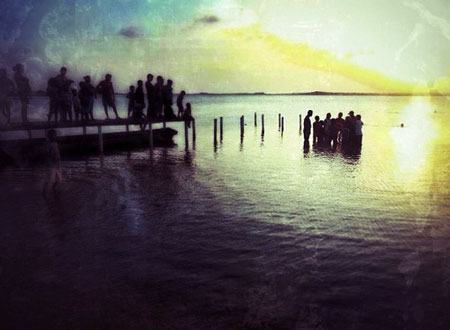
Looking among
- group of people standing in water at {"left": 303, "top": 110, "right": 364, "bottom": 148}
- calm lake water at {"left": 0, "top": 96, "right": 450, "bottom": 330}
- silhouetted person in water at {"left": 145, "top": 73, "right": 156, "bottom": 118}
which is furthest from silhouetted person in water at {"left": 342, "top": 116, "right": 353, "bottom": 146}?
silhouetted person in water at {"left": 145, "top": 73, "right": 156, "bottom": 118}

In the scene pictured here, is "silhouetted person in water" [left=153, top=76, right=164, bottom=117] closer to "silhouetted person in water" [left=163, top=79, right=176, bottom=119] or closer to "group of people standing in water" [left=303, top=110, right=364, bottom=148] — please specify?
"silhouetted person in water" [left=163, top=79, right=176, bottom=119]

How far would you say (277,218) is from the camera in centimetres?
1063

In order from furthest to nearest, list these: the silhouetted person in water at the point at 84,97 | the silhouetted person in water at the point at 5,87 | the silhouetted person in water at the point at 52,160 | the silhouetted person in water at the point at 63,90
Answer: the silhouetted person in water at the point at 84,97, the silhouetted person in water at the point at 63,90, the silhouetted person in water at the point at 5,87, the silhouetted person in water at the point at 52,160

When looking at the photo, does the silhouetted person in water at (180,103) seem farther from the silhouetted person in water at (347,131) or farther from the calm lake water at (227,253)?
the silhouetted person in water at (347,131)

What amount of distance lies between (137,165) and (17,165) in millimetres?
6112

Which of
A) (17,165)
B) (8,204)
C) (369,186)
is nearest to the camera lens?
(8,204)

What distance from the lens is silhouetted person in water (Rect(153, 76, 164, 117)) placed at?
23.9 metres

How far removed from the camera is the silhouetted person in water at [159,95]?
2393 centimetres

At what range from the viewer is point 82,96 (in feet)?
72.7

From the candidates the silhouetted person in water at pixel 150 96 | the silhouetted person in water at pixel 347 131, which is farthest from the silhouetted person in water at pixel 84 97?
the silhouetted person in water at pixel 347 131

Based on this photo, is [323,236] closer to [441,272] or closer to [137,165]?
[441,272]

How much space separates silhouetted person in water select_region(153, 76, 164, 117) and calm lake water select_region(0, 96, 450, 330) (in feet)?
30.4

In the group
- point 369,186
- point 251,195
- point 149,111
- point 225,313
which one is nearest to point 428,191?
point 369,186

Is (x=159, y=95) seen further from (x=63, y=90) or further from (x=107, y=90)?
(x=63, y=90)
